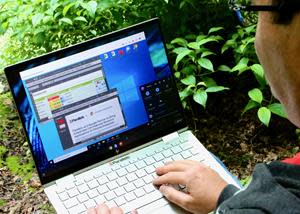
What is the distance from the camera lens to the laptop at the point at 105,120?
3.64 ft

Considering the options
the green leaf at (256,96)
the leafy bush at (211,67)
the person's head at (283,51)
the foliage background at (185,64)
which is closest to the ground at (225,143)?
the foliage background at (185,64)

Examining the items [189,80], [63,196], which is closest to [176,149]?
[63,196]

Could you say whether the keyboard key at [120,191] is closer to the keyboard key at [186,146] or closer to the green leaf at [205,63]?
the keyboard key at [186,146]

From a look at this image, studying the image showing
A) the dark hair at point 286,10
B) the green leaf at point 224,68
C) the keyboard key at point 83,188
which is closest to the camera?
the dark hair at point 286,10

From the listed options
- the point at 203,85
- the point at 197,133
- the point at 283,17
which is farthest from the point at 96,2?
the point at 283,17

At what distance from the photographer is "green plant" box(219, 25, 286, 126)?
1.61 meters

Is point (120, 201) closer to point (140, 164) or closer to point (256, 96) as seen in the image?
point (140, 164)

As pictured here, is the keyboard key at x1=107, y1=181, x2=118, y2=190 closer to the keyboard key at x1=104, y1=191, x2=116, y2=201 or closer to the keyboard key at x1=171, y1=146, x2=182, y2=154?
the keyboard key at x1=104, y1=191, x2=116, y2=201

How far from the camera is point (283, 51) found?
71 cm

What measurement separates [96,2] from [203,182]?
0.80 metres

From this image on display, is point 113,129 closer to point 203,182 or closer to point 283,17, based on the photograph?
point 203,182

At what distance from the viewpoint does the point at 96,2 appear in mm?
1580

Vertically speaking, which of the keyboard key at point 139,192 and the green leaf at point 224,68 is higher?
the green leaf at point 224,68

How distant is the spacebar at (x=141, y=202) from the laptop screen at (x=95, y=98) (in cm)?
16
